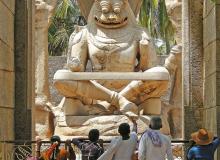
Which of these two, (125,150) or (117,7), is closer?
(125,150)

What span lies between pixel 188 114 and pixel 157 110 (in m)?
0.58

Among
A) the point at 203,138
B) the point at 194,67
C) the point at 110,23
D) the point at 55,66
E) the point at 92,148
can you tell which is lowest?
the point at 92,148

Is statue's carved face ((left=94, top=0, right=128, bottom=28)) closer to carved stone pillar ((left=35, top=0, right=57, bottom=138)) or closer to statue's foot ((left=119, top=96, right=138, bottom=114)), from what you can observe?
statue's foot ((left=119, top=96, right=138, bottom=114))

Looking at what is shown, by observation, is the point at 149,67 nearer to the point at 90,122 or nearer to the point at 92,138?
the point at 90,122

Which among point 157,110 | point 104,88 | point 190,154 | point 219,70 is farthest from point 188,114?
point 190,154

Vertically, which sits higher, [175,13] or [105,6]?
[175,13]

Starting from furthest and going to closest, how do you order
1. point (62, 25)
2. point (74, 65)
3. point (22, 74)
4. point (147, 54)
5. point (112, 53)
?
point (62, 25), point (112, 53), point (147, 54), point (74, 65), point (22, 74)

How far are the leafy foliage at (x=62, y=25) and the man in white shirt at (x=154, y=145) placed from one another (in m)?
22.8

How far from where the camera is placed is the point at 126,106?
476 inches

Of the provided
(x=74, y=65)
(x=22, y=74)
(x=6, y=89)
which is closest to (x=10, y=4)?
(x=22, y=74)

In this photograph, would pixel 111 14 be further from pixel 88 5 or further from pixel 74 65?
pixel 74 65

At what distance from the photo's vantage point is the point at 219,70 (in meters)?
10.1

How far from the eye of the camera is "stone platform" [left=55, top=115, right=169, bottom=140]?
11961 millimetres

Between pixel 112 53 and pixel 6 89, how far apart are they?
2.84 metres
